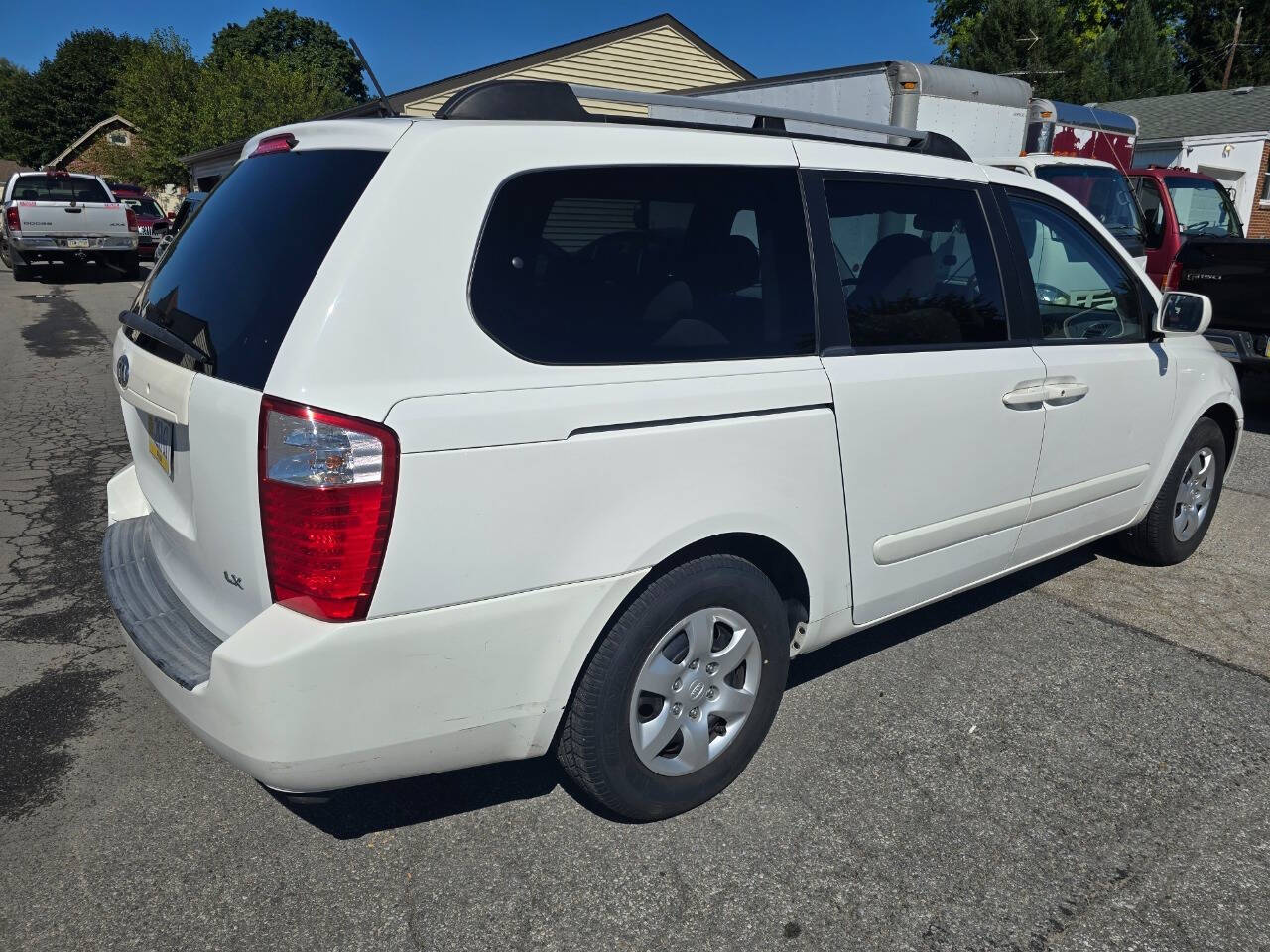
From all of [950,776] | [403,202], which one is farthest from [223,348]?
[950,776]

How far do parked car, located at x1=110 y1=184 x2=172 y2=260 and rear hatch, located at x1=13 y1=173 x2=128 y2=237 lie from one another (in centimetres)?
93

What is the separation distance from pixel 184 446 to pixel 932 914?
2.18 metres

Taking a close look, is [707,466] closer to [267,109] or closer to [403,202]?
[403,202]

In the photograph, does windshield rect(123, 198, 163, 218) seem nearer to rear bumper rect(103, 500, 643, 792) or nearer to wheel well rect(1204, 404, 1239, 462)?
wheel well rect(1204, 404, 1239, 462)

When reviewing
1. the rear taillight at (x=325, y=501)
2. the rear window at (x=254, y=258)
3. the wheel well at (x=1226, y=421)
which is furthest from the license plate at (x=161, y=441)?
the wheel well at (x=1226, y=421)

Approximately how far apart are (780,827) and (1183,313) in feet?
9.04

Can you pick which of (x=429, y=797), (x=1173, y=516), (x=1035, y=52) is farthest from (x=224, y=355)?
(x=1035, y=52)

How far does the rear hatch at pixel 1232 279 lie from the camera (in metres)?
7.28

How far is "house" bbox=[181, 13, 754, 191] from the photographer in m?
19.0

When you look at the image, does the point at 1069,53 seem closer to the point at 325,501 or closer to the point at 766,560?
the point at 766,560

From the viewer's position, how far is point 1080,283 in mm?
3879

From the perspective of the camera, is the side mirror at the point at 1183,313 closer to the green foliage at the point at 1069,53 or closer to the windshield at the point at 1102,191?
the windshield at the point at 1102,191

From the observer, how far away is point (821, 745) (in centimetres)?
304

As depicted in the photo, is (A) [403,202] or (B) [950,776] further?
(B) [950,776]
